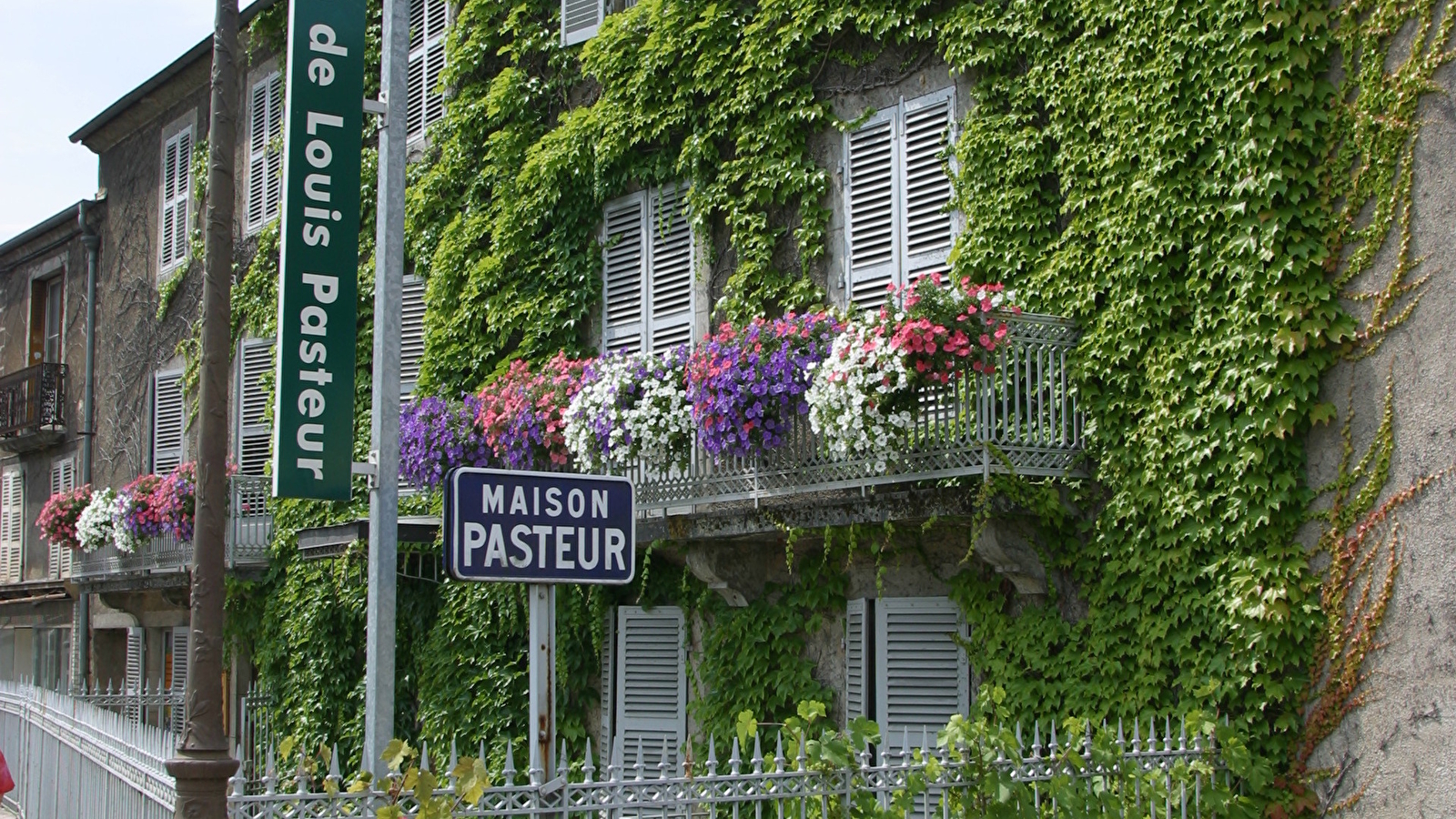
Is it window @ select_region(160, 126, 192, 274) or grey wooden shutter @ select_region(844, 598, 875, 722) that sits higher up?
window @ select_region(160, 126, 192, 274)

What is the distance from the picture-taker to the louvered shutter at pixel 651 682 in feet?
40.6

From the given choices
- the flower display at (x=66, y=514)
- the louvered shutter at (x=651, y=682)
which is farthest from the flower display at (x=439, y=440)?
the flower display at (x=66, y=514)

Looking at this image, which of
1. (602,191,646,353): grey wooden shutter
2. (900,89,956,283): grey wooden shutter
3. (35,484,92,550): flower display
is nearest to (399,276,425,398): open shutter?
(602,191,646,353): grey wooden shutter

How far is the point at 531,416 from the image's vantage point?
1196 centimetres

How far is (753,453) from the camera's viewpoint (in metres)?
10.4

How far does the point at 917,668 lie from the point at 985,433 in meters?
2.33

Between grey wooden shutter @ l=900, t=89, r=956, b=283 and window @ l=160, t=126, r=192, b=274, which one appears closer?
grey wooden shutter @ l=900, t=89, r=956, b=283

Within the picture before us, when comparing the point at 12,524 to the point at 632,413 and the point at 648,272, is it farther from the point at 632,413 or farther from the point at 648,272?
the point at 632,413

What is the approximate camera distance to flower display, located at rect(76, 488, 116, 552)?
20.0m

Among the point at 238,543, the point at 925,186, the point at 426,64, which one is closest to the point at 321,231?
the point at 925,186

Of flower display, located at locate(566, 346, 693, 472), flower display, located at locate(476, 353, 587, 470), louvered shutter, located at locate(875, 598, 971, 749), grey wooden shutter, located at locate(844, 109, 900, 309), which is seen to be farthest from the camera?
flower display, located at locate(476, 353, 587, 470)

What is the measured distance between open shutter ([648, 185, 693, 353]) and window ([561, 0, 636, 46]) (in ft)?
6.67

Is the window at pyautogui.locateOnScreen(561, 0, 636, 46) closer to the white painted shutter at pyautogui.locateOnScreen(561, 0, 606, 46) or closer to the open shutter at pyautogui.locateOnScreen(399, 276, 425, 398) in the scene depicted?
the white painted shutter at pyautogui.locateOnScreen(561, 0, 606, 46)

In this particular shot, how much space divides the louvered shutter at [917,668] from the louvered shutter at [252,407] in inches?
413
